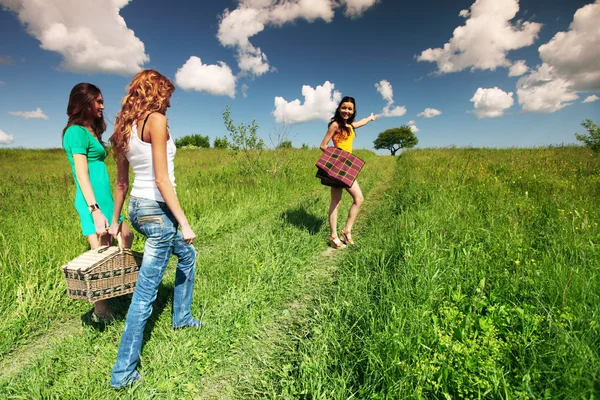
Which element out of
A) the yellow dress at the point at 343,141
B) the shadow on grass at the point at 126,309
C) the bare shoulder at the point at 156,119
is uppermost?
the yellow dress at the point at 343,141

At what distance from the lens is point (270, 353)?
2217mm

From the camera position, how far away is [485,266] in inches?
106

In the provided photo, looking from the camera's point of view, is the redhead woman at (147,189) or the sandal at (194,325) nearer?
the redhead woman at (147,189)

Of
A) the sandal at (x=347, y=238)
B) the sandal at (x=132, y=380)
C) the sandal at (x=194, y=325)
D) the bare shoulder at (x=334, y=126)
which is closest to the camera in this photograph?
the sandal at (x=132, y=380)

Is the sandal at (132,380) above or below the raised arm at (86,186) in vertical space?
below

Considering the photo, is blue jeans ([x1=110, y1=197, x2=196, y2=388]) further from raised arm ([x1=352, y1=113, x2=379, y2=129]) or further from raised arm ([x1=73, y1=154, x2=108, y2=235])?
raised arm ([x1=352, y1=113, x2=379, y2=129])

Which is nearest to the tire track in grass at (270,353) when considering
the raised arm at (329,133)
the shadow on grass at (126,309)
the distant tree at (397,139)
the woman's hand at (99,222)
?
the shadow on grass at (126,309)

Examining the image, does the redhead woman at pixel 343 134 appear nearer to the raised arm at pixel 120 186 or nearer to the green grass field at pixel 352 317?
the green grass field at pixel 352 317

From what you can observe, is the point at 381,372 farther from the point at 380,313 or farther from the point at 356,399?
the point at 380,313

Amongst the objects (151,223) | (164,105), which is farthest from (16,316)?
(164,105)

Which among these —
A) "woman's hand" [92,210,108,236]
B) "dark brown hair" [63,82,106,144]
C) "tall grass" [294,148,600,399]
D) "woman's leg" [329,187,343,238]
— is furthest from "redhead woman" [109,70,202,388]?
"woman's leg" [329,187,343,238]

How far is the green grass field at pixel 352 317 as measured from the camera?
1646 mm

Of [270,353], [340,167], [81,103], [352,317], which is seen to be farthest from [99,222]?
[340,167]

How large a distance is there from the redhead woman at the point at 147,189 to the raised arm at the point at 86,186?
533 millimetres
